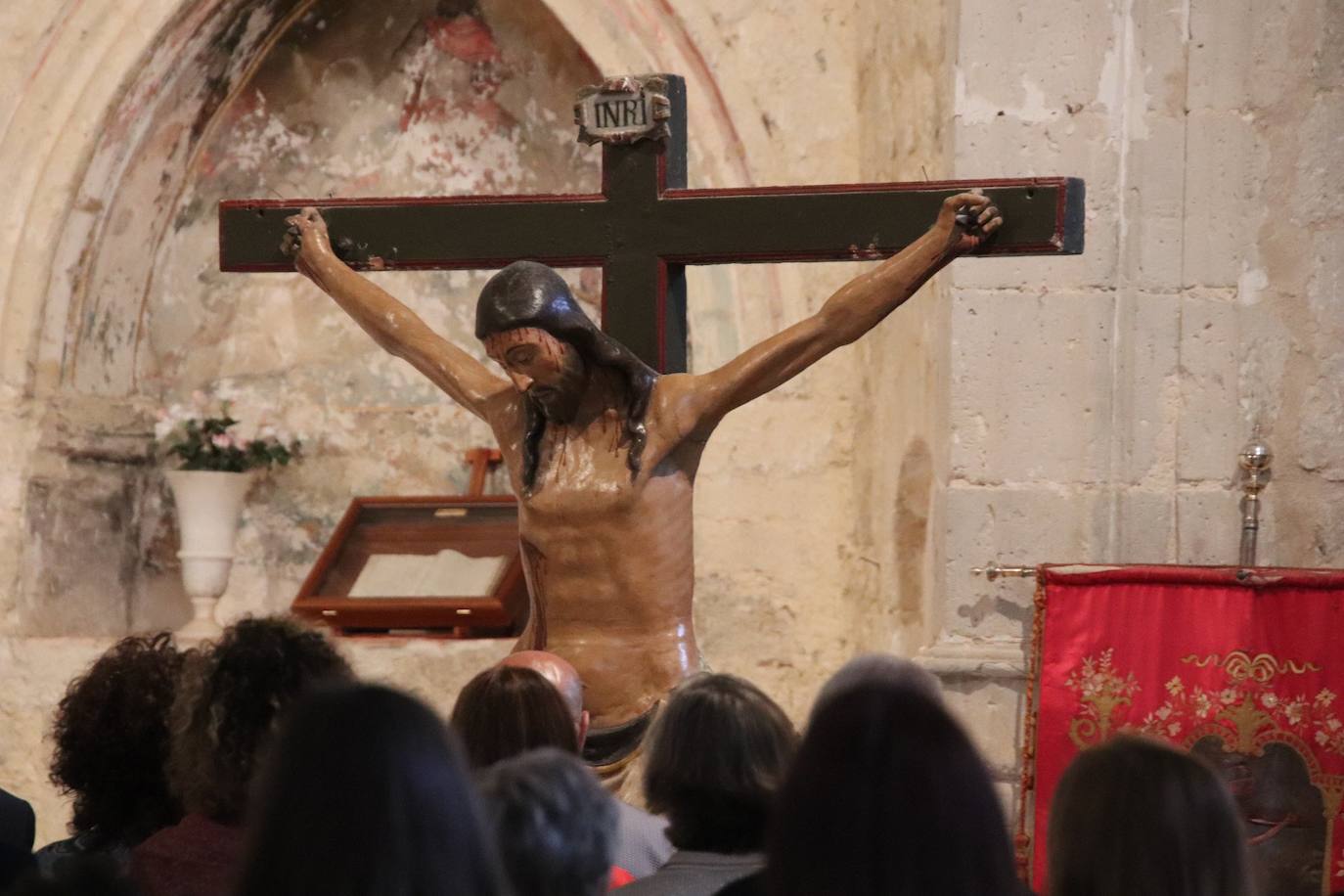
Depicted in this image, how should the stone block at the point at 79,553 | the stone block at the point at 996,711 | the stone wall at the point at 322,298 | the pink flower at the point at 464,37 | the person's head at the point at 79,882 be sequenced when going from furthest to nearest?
the pink flower at the point at 464,37 < the stone block at the point at 79,553 < the stone wall at the point at 322,298 < the stone block at the point at 996,711 < the person's head at the point at 79,882

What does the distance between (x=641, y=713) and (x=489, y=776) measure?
166 centimetres

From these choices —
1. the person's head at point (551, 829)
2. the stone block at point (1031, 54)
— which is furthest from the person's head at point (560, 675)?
the stone block at point (1031, 54)

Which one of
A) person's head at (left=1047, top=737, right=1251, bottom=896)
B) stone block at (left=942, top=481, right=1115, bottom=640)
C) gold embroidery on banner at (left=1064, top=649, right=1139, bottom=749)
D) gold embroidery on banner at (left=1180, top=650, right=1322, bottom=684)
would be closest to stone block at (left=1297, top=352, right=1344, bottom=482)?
stone block at (left=942, top=481, right=1115, bottom=640)

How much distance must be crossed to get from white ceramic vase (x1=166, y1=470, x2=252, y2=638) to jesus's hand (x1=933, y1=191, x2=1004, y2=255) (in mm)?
4388

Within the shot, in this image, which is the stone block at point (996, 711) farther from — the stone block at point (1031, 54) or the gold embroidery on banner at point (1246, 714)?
the stone block at point (1031, 54)

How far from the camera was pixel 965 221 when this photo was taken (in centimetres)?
366

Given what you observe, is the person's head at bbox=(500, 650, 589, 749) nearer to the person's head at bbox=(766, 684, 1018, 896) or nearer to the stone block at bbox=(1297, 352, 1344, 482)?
the person's head at bbox=(766, 684, 1018, 896)

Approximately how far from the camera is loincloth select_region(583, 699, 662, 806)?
3598 millimetres

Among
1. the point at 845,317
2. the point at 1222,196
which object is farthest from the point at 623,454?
the point at 1222,196

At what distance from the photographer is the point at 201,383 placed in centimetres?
783

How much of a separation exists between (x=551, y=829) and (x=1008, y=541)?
3858mm

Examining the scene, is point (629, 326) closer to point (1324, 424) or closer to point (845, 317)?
point (845, 317)

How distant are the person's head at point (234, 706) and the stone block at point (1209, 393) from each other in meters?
3.67

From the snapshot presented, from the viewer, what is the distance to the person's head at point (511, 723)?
8.30 feet
